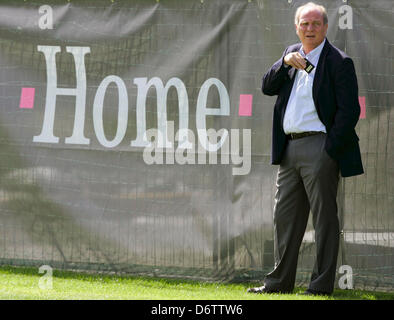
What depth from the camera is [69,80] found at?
230 inches

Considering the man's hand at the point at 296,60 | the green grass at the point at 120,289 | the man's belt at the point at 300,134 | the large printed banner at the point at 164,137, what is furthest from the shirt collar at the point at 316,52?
the green grass at the point at 120,289

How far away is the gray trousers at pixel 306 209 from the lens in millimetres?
4633

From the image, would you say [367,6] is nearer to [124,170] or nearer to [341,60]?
[341,60]

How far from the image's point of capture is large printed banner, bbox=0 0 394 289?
214 inches

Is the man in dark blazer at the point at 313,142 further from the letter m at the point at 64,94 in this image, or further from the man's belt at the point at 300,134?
the letter m at the point at 64,94

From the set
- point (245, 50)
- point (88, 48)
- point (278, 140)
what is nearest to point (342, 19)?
point (245, 50)

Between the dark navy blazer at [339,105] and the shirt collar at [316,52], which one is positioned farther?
the shirt collar at [316,52]

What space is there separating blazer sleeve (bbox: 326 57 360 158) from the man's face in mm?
255

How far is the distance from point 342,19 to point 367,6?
23cm

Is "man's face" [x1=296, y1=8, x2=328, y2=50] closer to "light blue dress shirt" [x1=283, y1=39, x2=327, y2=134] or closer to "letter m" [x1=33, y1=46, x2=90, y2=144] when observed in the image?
"light blue dress shirt" [x1=283, y1=39, x2=327, y2=134]

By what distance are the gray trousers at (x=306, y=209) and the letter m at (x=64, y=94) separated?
74.9 inches

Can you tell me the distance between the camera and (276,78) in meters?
4.81

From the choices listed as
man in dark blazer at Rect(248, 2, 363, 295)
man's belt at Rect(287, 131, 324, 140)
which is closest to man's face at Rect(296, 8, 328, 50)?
man in dark blazer at Rect(248, 2, 363, 295)

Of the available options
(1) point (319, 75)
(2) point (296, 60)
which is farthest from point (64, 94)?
(1) point (319, 75)
